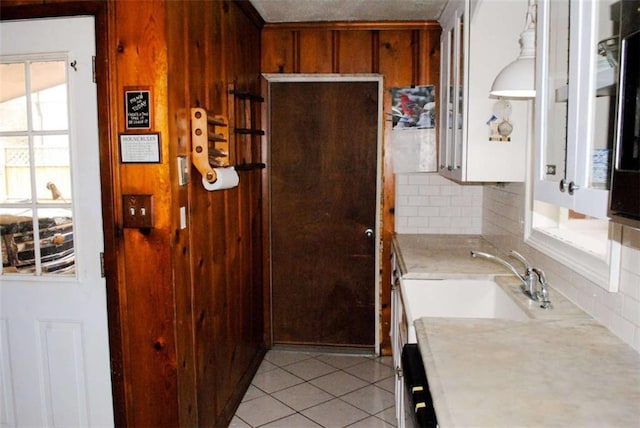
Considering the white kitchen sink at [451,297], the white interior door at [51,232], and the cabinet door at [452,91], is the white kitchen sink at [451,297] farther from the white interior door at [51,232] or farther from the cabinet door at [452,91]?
the white interior door at [51,232]

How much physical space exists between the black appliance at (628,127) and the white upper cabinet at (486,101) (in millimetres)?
1627

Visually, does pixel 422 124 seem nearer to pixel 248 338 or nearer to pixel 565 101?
pixel 248 338

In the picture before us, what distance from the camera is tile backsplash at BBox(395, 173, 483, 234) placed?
144 inches

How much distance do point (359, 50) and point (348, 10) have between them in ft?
1.22

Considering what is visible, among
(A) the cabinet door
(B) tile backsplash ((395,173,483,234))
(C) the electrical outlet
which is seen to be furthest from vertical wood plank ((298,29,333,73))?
(C) the electrical outlet

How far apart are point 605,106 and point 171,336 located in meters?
1.71

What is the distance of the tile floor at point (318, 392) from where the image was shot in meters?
2.90

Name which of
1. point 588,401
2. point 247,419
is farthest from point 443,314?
point 588,401

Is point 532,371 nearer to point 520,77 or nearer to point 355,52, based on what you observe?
point 520,77

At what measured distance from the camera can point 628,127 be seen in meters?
0.84

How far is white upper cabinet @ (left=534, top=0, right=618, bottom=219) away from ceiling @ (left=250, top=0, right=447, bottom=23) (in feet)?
6.28

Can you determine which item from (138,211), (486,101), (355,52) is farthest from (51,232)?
(355,52)

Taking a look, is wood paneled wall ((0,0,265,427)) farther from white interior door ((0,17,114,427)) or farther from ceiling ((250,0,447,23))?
ceiling ((250,0,447,23))

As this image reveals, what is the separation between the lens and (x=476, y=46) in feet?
→ 8.05
